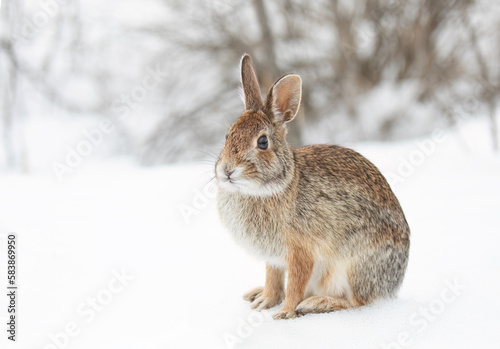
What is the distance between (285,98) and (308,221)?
0.65 m

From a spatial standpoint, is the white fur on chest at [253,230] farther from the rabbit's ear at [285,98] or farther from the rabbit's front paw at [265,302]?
the rabbit's ear at [285,98]

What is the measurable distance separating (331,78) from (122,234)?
5.82m

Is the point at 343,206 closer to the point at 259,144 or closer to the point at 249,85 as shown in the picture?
the point at 259,144

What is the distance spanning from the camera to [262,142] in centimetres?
281

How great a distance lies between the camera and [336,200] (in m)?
3.08

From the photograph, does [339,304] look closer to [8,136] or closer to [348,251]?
[348,251]

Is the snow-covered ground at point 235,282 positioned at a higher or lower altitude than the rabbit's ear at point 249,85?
lower

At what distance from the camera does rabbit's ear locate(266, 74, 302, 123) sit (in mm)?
2916

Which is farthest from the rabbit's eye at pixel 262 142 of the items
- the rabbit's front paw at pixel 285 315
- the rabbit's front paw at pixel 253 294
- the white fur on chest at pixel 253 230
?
the rabbit's front paw at pixel 253 294

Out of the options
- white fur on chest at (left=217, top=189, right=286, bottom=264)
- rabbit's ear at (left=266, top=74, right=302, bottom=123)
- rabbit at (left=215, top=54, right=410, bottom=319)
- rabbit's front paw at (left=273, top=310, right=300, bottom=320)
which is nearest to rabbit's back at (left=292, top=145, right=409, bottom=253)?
rabbit at (left=215, top=54, right=410, bottom=319)

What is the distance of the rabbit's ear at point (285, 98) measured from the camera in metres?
2.92

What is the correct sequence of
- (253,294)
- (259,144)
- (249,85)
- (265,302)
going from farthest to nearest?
(253,294) → (265,302) → (249,85) → (259,144)

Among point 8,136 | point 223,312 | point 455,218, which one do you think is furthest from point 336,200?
point 8,136

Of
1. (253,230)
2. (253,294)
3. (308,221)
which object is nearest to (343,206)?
(308,221)
